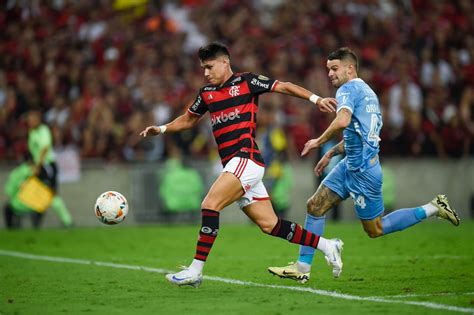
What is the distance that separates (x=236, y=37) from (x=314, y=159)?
4371mm

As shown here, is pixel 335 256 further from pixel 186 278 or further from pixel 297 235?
pixel 186 278

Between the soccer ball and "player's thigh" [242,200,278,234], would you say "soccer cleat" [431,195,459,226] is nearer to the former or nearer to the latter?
"player's thigh" [242,200,278,234]

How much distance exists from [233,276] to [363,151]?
7.29 feet

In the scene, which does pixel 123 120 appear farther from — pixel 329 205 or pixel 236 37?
pixel 329 205

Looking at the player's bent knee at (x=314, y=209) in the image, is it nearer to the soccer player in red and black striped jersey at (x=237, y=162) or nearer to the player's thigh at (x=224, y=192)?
the soccer player in red and black striped jersey at (x=237, y=162)

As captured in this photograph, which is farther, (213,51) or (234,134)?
(213,51)

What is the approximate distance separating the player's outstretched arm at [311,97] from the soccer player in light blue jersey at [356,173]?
22cm

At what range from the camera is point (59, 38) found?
22.1 m

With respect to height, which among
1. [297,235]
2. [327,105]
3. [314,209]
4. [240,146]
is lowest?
[297,235]

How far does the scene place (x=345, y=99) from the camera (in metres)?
8.66

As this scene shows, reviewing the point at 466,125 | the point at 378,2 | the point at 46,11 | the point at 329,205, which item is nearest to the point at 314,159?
the point at 466,125

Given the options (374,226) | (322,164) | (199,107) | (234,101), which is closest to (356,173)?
(322,164)

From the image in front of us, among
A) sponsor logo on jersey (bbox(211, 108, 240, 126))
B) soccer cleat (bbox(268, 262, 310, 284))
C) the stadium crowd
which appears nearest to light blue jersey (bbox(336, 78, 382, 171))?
sponsor logo on jersey (bbox(211, 108, 240, 126))

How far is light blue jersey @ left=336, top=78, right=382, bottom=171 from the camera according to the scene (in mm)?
8843
